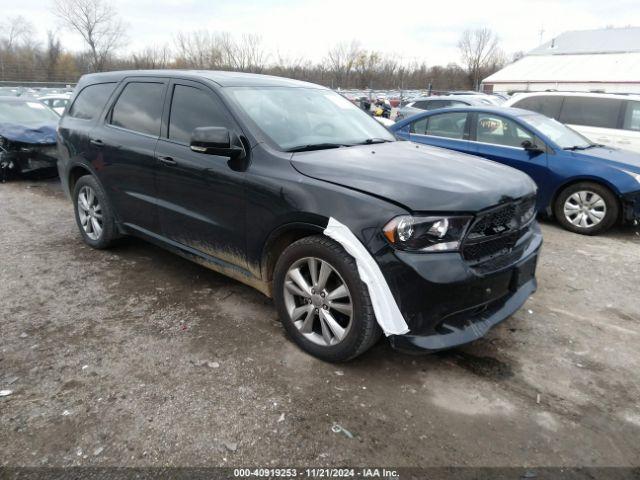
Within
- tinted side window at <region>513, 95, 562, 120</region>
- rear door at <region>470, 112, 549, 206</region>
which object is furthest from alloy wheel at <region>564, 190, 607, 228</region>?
tinted side window at <region>513, 95, 562, 120</region>

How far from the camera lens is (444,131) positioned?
23.9 ft

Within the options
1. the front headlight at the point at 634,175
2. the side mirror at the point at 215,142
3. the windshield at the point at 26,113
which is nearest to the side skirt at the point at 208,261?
the side mirror at the point at 215,142

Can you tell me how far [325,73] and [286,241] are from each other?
5598cm

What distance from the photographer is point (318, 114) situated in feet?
12.7

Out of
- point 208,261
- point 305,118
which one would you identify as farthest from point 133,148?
point 305,118

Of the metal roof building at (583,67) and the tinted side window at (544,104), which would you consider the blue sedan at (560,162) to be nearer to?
the tinted side window at (544,104)

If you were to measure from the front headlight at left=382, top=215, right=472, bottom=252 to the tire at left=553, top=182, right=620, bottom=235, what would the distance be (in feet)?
14.1

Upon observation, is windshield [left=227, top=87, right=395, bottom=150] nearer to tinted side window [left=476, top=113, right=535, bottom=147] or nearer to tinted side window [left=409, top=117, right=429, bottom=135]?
tinted side window [left=476, top=113, right=535, bottom=147]

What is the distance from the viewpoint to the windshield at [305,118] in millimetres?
3438

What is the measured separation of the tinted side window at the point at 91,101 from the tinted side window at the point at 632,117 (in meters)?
8.02

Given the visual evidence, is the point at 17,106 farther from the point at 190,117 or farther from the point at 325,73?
the point at 325,73

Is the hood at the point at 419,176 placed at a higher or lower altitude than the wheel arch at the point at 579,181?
higher

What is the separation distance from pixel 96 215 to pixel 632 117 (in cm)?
843

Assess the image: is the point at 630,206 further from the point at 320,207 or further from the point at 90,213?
the point at 90,213
